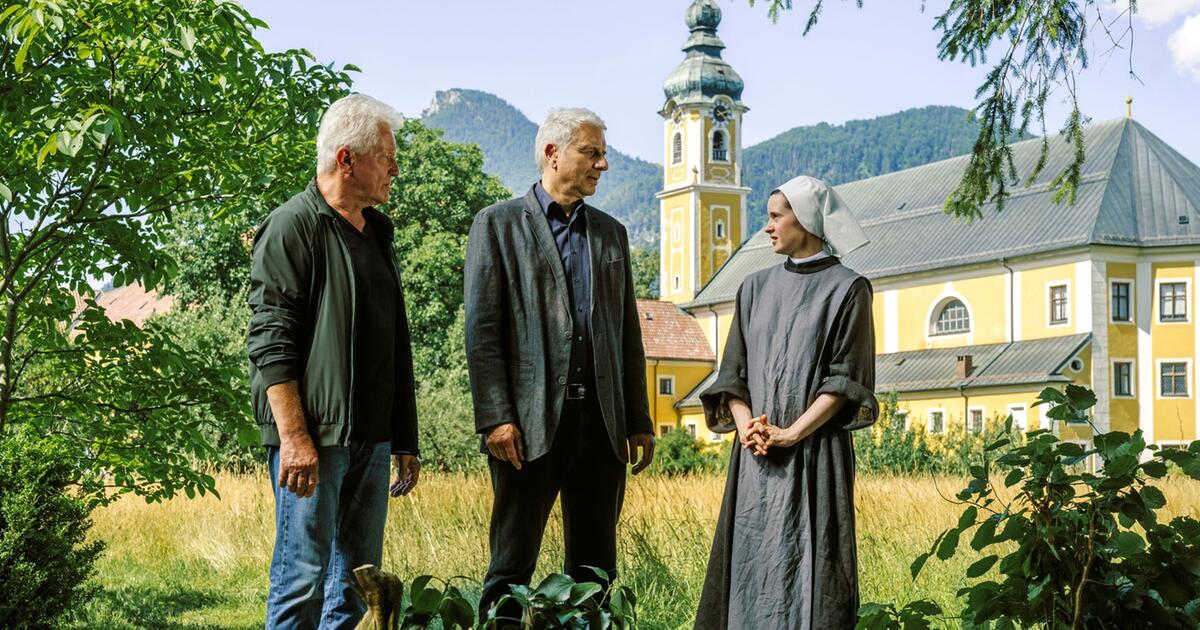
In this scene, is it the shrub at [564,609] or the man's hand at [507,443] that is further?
the man's hand at [507,443]

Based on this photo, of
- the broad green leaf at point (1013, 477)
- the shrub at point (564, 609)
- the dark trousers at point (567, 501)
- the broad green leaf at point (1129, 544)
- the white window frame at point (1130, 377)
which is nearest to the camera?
the shrub at point (564, 609)

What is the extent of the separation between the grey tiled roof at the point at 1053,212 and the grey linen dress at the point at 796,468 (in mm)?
39316

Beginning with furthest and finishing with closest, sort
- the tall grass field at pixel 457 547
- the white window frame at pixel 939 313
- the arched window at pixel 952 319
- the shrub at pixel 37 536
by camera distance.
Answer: the arched window at pixel 952 319
the white window frame at pixel 939 313
the tall grass field at pixel 457 547
the shrub at pixel 37 536

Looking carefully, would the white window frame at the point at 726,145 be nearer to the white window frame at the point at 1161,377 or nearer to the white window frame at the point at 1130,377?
the white window frame at the point at 1130,377

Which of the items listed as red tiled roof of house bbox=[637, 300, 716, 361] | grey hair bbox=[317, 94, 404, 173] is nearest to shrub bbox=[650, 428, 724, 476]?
red tiled roof of house bbox=[637, 300, 716, 361]

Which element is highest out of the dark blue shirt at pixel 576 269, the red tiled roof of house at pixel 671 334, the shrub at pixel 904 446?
the red tiled roof of house at pixel 671 334

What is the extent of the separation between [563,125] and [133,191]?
3.18 metres

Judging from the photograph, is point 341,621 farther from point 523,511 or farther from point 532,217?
point 532,217

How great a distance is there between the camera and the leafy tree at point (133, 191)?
607 cm

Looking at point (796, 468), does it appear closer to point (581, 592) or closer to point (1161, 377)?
point (581, 592)

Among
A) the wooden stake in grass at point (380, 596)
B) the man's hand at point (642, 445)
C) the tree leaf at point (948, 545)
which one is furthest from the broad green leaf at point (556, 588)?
the man's hand at point (642, 445)

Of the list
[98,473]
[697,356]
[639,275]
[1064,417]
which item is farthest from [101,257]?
[639,275]

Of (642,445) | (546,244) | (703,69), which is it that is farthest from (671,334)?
(546,244)

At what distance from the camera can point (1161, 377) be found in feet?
146
